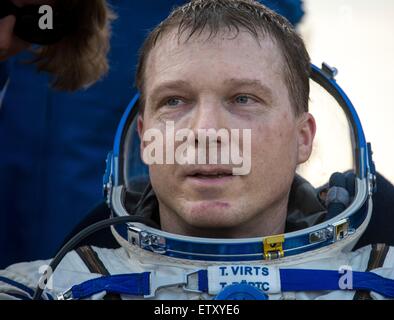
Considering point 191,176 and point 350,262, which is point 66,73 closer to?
point 191,176

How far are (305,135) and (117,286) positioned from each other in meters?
0.50

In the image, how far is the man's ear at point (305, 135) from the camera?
1446mm

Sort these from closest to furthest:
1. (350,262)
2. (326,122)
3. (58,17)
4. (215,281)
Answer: (215,281) < (350,262) < (326,122) < (58,17)

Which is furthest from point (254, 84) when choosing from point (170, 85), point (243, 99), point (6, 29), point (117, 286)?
point (6, 29)

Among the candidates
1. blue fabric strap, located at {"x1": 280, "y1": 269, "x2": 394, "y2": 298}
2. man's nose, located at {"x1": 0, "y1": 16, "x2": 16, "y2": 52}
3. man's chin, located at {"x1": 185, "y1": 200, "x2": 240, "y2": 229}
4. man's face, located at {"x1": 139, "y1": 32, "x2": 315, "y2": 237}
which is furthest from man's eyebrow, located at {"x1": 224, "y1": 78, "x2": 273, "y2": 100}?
man's nose, located at {"x1": 0, "y1": 16, "x2": 16, "y2": 52}

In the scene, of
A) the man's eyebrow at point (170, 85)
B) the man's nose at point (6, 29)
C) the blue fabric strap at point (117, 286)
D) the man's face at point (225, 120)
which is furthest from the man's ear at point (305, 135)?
the man's nose at point (6, 29)

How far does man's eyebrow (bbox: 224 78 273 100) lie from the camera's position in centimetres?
129

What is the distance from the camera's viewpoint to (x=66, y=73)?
7.09 feet

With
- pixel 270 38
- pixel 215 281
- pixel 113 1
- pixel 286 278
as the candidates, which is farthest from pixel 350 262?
pixel 113 1

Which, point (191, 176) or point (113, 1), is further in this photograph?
point (113, 1)

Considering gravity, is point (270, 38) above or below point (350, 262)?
above

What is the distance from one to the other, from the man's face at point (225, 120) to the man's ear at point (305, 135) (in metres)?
0.06

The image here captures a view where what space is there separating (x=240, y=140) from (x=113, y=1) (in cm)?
111

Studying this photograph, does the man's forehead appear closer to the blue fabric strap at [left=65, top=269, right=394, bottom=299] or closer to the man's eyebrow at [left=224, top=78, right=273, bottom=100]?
the man's eyebrow at [left=224, top=78, right=273, bottom=100]
